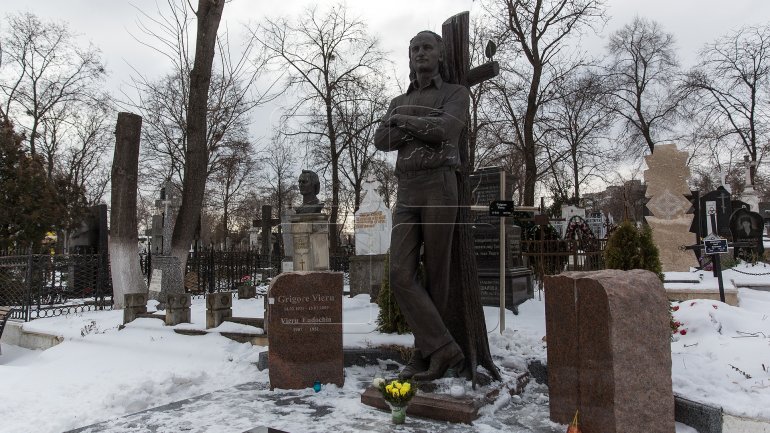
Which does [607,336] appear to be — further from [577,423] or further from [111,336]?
[111,336]

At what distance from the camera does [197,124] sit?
1180 centimetres

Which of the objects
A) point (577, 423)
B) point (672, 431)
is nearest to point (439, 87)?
point (577, 423)

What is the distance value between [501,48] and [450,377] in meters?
16.7

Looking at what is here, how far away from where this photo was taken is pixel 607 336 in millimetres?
3400

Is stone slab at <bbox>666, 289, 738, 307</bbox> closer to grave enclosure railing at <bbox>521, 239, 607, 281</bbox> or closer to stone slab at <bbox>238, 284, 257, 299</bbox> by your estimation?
grave enclosure railing at <bbox>521, 239, 607, 281</bbox>

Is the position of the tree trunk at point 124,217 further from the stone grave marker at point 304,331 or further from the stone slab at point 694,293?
the stone slab at point 694,293

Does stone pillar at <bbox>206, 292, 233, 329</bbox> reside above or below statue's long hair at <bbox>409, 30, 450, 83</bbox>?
below

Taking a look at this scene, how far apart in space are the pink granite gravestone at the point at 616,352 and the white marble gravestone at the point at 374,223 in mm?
4949

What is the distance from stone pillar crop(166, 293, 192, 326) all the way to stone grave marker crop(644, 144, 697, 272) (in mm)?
10750

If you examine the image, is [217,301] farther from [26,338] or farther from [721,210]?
[721,210]

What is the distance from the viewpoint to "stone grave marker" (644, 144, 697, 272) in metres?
Answer: 12.4

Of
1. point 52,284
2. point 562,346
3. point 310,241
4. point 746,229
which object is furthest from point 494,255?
point 52,284

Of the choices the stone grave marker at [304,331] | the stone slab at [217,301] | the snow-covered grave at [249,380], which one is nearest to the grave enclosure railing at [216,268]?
the snow-covered grave at [249,380]

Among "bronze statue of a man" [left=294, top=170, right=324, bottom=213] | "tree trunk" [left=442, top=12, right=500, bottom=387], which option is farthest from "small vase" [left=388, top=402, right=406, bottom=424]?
"bronze statue of a man" [left=294, top=170, right=324, bottom=213]
